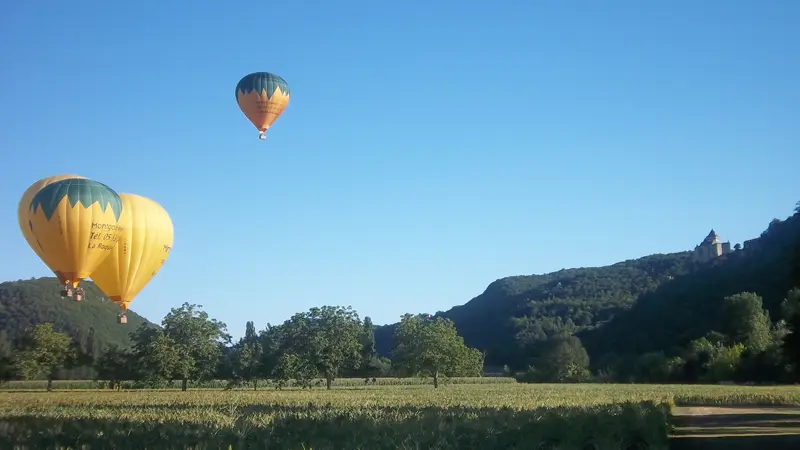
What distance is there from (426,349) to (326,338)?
11.3 meters

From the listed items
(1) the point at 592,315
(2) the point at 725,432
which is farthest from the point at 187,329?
(1) the point at 592,315

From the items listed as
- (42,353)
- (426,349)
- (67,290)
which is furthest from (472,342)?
(67,290)

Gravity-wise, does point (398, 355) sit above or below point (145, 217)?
below

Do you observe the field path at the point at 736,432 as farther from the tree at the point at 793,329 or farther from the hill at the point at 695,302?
the hill at the point at 695,302

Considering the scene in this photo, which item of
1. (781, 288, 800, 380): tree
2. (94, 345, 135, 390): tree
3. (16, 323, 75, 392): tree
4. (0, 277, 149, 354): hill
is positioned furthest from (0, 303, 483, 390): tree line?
(0, 277, 149, 354): hill

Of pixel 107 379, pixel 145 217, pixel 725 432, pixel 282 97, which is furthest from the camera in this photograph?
pixel 107 379

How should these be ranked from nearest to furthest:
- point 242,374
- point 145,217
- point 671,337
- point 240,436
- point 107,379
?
1. point 240,436
2. point 145,217
3. point 242,374
4. point 107,379
5. point 671,337

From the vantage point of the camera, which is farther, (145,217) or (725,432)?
(145,217)

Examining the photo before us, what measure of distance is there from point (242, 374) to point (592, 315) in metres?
121

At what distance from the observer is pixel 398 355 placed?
243ft

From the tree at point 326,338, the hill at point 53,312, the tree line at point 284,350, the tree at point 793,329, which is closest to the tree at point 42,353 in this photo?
the tree line at point 284,350

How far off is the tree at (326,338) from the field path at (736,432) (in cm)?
4529

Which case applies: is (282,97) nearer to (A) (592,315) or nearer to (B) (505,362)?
(B) (505,362)

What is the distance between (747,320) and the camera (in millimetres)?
100938
